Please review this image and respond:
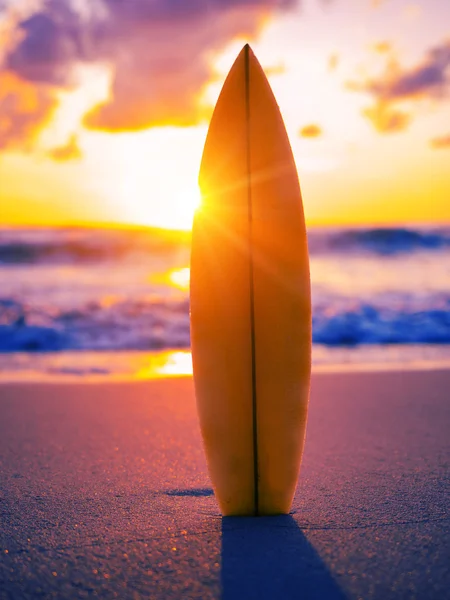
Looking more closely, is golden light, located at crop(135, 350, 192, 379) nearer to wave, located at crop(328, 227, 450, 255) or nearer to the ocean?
the ocean

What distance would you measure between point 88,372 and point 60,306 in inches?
174

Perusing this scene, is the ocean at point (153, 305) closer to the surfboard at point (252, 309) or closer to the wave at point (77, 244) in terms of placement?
the wave at point (77, 244)

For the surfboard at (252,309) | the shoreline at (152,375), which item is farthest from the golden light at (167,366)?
the surfboard at (252,309)

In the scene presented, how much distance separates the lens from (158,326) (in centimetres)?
764

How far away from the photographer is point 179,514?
2074 mm

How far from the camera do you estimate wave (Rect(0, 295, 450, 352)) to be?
22.8 feet

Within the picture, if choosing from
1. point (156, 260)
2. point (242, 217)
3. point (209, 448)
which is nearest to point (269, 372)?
point (209, 448)

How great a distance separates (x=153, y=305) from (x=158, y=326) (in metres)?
1.46

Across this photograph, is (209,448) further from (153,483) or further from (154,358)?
(154,358)

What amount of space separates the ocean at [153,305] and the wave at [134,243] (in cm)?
5

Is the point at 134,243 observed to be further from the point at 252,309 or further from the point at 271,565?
the point at 271,565

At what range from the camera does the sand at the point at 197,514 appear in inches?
63.1

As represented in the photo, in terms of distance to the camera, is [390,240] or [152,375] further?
[390,240]

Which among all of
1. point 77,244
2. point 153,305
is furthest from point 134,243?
point 153,305
